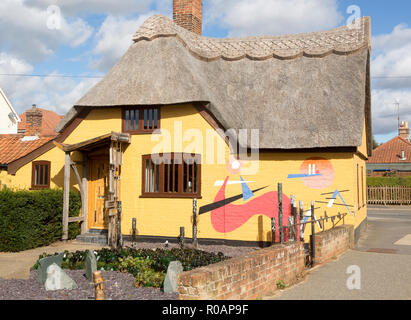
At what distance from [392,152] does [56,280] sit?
44.3 m

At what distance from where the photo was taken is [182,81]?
1406 cm

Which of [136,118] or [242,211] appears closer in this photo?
[242,211]

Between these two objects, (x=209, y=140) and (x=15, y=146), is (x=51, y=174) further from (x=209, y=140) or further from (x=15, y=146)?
(x=209, y=140)

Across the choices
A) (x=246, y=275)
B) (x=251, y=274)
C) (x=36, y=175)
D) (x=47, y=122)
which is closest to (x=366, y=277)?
(x=251, y=274)

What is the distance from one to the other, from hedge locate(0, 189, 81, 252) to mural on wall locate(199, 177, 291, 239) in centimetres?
463

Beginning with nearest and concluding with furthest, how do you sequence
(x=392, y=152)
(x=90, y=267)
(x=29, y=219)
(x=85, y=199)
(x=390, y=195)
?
(x=90, y=267)
(x=29, y=219)
(x=85, y=199)
(x=390, y=195)
(x=392, y=152)

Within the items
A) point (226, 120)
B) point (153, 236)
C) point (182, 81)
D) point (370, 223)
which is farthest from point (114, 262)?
point (370, 223)

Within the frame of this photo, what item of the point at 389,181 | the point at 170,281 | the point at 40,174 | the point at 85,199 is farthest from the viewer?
the point at 389,181

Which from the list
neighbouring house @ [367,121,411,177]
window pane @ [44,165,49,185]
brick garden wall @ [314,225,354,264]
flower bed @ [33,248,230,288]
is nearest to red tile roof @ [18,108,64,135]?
window pane @ [44,165,49,185]

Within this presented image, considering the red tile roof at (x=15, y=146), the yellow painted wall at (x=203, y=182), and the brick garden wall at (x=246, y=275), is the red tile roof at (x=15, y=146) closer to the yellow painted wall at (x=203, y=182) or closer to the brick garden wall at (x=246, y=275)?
the yellow painted wall at (x=203, y=182)

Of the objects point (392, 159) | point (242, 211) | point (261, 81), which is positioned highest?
point (261, 81)

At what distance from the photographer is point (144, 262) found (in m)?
8.77

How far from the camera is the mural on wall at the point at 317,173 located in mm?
13227

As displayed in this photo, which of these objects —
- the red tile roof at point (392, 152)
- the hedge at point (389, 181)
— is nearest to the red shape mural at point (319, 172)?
the hedge at point (389, 181)
